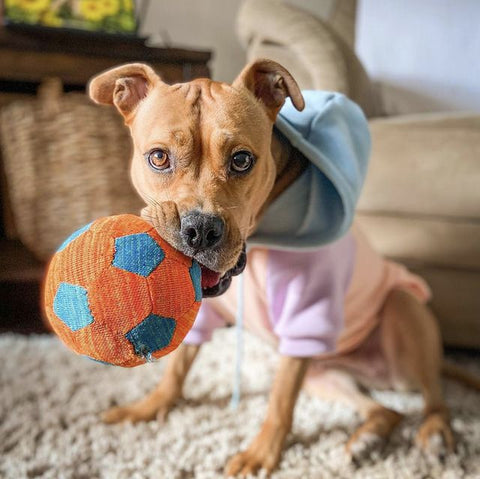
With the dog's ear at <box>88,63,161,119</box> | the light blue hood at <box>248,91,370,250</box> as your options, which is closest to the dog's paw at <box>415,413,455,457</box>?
the light blue hood at <box>248,91,370,250</box>

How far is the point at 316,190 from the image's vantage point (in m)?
1.17

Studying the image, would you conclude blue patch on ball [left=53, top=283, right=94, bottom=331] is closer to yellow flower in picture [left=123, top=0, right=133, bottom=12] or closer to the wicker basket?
the wicker basket

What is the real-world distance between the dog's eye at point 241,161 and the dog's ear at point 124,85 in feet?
0.72

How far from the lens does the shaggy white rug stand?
114cm

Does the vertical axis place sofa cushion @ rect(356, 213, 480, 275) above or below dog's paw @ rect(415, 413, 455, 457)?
above

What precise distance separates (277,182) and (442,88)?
114 centimetres

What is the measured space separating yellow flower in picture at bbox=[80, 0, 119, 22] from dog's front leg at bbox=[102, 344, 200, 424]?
1.26 meters

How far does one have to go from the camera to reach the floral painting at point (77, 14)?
6.30 feet

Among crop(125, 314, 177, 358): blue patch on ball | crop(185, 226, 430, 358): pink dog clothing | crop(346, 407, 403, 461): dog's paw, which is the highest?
crop(125, 314, 177, 358): blue patch on ball

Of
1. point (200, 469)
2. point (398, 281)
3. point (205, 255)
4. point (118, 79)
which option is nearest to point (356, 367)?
point (398, 281)

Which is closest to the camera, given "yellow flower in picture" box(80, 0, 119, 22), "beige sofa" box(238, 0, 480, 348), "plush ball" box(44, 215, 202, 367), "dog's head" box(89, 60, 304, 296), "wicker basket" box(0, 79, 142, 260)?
"plush ball" box(44, 215, 202, 367)

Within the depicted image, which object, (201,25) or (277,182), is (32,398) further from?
(201,25)

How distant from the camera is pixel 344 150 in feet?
3.80

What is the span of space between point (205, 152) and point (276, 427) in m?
0.62
